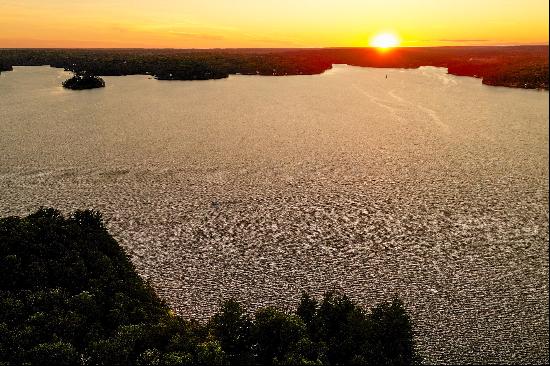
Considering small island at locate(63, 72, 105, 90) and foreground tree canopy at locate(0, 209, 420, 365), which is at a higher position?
small island at locate(63, 72, 105, 90)

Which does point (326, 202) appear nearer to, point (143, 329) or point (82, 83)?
point (143, 329)

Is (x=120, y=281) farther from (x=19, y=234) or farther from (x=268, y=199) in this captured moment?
(x=268, y=199)

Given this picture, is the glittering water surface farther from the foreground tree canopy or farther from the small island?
the small island

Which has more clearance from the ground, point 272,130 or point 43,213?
point 272,130

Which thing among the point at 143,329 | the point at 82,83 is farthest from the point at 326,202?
the point at 82,83

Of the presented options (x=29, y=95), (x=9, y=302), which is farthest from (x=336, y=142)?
(x=29, y=95)

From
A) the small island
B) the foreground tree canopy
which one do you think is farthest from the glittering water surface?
the small island

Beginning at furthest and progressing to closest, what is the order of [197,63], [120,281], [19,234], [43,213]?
[197,63]
[43,213]
[19,234]
[120,281]

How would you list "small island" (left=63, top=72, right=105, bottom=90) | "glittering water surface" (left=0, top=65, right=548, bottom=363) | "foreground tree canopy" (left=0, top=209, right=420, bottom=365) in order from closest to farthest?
"foreground tree canopy" (left=0, top=209, right=420, bottom=365) < "glittering water surface" (left=0, top=65, right=548, bottom=363) < "small island" (left=63, top=72, right=105, bottom=90)
